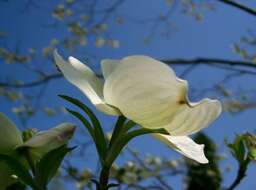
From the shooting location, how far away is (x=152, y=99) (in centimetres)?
34

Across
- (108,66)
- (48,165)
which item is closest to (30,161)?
(48,165)

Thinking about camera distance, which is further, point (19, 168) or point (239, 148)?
point (239, 148)

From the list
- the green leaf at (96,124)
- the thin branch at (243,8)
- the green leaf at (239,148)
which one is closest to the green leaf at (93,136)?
the green leaf at (96,124)

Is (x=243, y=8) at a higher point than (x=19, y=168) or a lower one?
lower

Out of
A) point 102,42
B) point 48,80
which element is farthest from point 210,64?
point 102,42

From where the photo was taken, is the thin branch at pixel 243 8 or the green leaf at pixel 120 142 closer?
the green leaf at pixel 120 142

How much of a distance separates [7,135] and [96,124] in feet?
0.24

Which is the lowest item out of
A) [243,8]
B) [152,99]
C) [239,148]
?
[243,8]

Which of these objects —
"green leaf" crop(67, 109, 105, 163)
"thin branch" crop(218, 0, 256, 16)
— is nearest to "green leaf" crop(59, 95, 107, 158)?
"green leaf" crop(67, 109, 105, 163)

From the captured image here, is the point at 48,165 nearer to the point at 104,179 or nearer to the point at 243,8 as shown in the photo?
the point at 104,179

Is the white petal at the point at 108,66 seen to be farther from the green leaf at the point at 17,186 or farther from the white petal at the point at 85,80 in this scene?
the green leaf at the point at 17,186

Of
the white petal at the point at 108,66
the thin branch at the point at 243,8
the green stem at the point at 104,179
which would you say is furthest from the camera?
the thin branch at the point at 243,8

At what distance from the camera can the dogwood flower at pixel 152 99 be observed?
0.33 meters

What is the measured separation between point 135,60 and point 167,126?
68mm
